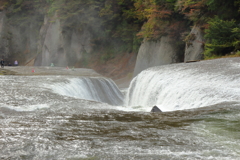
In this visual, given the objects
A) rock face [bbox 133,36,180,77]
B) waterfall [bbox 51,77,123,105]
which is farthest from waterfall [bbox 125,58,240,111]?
rock face [bbox 133,36,180,77]

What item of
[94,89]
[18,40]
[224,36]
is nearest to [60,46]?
[18,40]

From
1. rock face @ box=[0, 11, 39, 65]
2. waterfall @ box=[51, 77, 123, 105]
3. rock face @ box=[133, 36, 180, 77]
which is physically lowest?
waterfall @ box=[51, 77, 123, 105]

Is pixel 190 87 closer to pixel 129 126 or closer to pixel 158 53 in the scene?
pixel 129 126

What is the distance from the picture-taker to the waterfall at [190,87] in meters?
8.22

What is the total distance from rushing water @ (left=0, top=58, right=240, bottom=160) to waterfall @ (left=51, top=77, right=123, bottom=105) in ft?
11.5

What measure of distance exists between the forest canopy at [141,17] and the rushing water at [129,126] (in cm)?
486

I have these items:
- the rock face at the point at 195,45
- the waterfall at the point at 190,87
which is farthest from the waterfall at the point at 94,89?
the rock face at the point at 195,45

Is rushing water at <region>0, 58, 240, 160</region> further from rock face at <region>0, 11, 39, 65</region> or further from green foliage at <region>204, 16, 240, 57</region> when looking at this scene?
rock face at <region>0, 11, 39, 65</region>

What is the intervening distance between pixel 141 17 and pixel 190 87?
1780cm

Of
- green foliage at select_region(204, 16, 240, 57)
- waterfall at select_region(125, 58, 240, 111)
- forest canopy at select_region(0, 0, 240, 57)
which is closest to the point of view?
waterfall at select_region(125, 58, 240, 111)

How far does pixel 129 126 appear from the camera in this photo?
5691 mm

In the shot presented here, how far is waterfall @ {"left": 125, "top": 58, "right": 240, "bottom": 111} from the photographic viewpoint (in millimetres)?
8219

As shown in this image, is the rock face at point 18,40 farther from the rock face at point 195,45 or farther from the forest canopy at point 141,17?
the rock face at point 195,45

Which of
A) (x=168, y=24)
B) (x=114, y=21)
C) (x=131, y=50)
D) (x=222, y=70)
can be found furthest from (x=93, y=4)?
(x=222, y=70)
